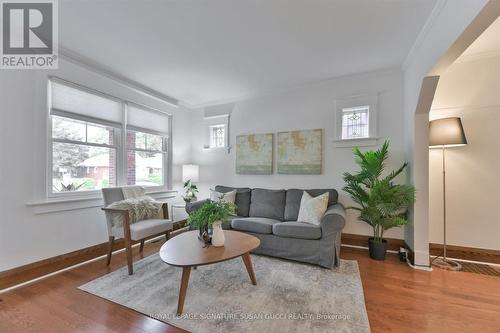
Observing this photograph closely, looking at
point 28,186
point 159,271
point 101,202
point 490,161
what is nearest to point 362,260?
point 490,161

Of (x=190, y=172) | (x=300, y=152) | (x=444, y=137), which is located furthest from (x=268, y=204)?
(x=444, y=137)

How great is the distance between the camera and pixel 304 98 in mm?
3826

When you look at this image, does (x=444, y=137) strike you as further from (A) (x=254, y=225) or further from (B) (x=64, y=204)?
(B) (x=64, y=204)

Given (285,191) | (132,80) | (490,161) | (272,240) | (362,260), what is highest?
(132,80)

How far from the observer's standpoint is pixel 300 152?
379 cm

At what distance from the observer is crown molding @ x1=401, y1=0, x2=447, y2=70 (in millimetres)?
1979

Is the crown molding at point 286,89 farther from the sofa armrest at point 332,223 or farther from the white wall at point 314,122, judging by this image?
the sofa armrest at point 332,223

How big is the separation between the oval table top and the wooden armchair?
0.58 meters

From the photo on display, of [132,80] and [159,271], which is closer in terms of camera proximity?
[159,271]

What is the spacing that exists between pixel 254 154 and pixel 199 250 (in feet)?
8.01

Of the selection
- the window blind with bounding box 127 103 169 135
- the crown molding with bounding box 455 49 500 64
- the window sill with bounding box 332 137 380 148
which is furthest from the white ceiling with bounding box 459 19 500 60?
the window blind with bounding box 127 103 169 135

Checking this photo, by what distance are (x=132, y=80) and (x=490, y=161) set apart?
5220mm

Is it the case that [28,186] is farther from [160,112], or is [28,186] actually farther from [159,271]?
[160,112]

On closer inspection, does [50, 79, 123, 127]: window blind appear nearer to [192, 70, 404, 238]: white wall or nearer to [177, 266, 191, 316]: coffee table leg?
[192, 70, 404, 238]: white wall
